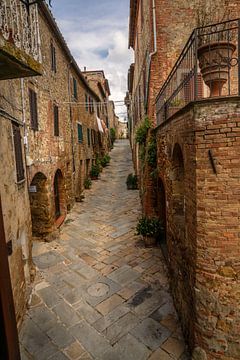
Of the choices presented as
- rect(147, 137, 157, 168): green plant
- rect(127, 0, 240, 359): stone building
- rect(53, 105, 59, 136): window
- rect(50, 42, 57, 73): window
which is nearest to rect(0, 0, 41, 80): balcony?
rect(127, 0, 240, 359): stone building

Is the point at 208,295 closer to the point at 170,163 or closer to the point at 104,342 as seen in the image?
the point at 104,342

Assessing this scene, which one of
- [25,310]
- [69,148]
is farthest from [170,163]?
[69,148]

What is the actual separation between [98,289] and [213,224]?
3.90 meters

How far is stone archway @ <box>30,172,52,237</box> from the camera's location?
925 centimetres

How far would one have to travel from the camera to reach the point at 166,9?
9.04 meters

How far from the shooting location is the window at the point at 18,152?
5.94m

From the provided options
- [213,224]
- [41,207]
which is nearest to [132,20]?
[41,207]

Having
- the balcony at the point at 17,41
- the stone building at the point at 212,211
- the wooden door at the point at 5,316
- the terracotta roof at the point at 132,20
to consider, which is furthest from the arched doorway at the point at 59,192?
the terracotta roof at the point at 132,20

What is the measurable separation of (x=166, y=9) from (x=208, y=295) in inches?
386

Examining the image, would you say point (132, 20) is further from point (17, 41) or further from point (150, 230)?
point (17, 41)

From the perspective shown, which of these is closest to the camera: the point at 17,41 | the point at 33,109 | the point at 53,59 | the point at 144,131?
the point at 17,41

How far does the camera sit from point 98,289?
624 centimetres

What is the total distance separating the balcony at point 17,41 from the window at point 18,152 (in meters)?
2.66

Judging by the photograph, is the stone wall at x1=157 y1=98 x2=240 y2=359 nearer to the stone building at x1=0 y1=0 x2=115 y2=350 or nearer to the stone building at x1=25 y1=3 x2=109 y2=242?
the stone building at x1=0 y1=0 x2=115 y2=350
